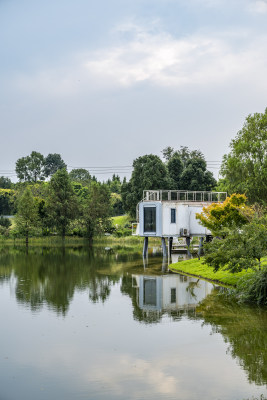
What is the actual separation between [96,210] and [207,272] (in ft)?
156

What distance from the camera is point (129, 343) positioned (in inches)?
701

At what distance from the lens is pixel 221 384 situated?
13664mm

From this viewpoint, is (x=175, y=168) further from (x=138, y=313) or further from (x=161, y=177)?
(x=138, y=313)

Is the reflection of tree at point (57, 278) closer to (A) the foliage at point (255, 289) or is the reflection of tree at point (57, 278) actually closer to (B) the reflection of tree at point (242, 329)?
(B) the reflection of tree at point (242, 329)

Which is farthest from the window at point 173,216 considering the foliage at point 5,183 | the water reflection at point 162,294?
the foliage at point 5,183

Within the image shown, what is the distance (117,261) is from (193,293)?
2012 centimetres

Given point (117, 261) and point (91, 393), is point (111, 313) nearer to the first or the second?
point (91, 393)

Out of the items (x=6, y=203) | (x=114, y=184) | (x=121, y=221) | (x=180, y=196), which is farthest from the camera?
(x=114, y=184)

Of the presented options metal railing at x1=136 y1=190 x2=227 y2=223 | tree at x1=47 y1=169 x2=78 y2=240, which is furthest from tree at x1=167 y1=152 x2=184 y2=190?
metal railing at x1=136 y1=190 x2=227 y2=223

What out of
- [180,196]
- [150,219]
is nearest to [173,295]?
[150,219]

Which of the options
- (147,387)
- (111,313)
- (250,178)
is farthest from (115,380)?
(250,178)

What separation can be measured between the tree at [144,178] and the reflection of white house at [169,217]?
29239 millimetres

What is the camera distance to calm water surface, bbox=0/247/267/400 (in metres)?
13.5

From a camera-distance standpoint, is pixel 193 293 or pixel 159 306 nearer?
pixel 159 306
